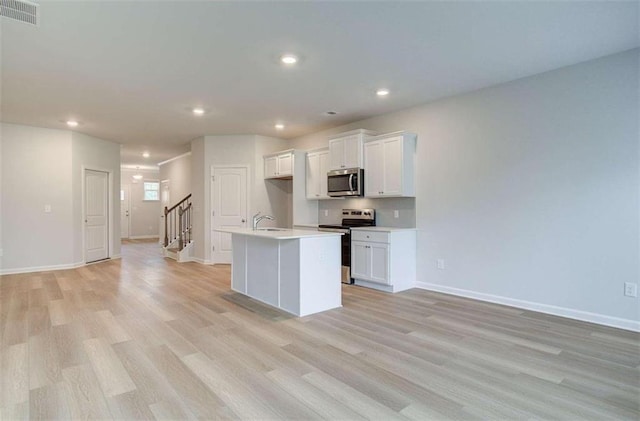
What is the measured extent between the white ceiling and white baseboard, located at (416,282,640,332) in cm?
256

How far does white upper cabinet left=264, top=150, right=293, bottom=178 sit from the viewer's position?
6.75 meters

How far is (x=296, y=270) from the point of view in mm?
3824

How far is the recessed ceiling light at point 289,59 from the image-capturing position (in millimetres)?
3466

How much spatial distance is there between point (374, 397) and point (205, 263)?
5745mm

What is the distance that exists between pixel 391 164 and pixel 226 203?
12.2ft

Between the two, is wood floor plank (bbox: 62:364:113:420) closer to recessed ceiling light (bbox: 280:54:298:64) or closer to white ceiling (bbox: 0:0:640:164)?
white ceiling (bbox: 0:0:640:164)

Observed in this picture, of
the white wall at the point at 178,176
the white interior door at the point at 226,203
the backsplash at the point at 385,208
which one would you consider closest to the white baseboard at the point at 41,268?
the white interior door at the point at 226,203

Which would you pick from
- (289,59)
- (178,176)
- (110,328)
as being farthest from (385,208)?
(178,176)

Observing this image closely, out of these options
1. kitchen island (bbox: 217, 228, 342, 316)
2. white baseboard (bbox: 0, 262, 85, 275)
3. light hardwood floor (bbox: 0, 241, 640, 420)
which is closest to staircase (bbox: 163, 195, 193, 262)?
white baseboard (bbox: 0, 262, 85, 275)

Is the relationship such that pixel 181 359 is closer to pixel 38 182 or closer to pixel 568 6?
pixel 568 6

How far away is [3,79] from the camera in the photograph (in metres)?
4.01

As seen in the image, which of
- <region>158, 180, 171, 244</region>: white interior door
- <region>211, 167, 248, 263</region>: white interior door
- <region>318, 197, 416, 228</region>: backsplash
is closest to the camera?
<region>318, 197, 416, 228</region>: backsplash

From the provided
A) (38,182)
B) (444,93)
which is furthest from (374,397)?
(38,182)

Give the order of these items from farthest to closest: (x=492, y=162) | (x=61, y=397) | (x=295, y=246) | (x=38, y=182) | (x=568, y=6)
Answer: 1. (x=38, y=182)
2. (x=492, y=162)
3. (x=295, y=246)
4. (x=568, y=6)
5. (x=61, y=397)
